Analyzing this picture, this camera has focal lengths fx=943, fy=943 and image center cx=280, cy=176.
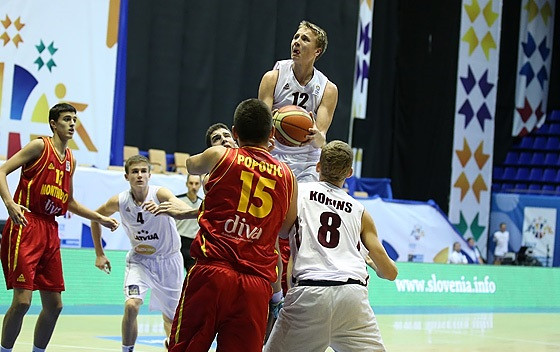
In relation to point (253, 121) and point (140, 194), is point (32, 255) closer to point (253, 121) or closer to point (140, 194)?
point (140, 194)

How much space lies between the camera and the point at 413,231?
1870cm

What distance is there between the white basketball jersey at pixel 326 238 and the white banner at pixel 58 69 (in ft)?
32.2

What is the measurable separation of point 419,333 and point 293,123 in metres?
5.70

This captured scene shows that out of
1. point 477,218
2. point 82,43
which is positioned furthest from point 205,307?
point 477,218

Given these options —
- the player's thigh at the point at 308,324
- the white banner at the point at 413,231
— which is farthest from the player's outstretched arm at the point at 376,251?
the white banner at the point at 413,231

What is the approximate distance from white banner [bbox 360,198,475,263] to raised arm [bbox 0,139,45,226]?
35.4ft

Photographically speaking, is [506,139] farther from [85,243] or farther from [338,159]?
[338,159]

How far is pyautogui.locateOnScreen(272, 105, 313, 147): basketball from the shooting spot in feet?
20.1

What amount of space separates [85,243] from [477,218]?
15.1 metres

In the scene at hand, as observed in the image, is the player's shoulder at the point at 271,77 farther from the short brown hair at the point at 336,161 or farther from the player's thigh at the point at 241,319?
the player's thigh at the point at 241,319

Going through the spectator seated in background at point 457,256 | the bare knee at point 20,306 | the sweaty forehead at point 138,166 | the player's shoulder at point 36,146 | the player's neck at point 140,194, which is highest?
the player's shoulder at point 36,146

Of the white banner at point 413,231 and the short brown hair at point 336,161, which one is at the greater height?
the short brown hair at point 336,161

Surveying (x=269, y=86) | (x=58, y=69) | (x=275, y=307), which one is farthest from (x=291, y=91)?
(x=58, y=69)

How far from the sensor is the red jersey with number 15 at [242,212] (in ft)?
15.5
